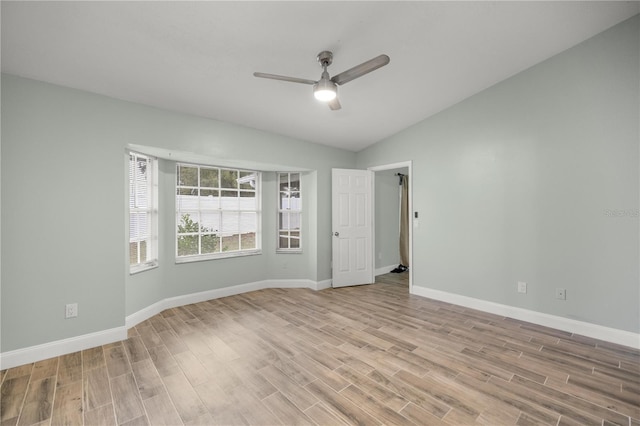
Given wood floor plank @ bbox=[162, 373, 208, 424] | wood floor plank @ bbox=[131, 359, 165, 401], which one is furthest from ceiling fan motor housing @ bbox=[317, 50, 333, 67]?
wood floor plank @ bbox=[131, 359, 165, 401]

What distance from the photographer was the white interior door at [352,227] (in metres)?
5.08

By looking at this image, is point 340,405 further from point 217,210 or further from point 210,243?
point 217,210

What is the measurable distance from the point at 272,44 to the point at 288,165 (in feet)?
7.64

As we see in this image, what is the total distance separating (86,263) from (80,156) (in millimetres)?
1088

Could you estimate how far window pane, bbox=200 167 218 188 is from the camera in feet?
14.4

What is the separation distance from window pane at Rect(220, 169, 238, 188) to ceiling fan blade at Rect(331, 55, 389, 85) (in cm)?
282

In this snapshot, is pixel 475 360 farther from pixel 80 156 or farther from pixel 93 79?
pixel 93 79

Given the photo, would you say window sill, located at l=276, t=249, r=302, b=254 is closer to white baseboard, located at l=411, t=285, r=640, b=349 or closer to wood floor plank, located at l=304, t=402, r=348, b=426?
white baseboard, located at l=411, t=285, r=640, b=349

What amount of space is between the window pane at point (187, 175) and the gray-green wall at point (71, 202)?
0.33m

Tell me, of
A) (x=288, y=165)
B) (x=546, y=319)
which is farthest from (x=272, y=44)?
(x=546, y=319)

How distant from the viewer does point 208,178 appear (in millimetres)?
4445

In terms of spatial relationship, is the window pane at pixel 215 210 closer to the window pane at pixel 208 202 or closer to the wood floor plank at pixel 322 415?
the window pane at pixel 208 202

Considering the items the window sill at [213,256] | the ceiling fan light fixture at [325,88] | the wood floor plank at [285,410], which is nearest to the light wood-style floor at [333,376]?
the wood floor plank at [285,410]

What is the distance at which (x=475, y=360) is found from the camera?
2.56 m
